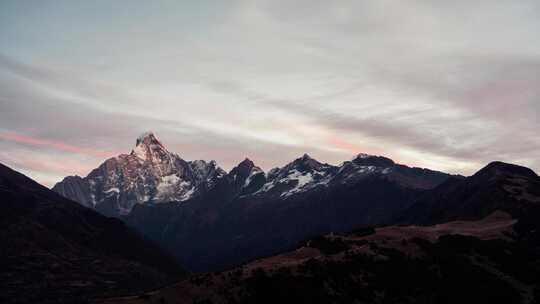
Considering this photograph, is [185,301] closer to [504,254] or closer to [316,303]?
[316,303]

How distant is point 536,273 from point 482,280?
20.4 meters

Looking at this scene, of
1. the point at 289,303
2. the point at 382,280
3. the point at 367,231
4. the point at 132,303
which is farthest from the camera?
the point at 367,231

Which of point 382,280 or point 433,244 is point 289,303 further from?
point 433,244

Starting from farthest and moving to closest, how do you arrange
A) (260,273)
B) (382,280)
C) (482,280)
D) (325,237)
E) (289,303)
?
(325,237)
(482,280)
(382,280)
(260,273)
(289,303)

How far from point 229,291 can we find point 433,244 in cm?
8648

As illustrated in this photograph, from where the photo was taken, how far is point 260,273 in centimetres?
12875

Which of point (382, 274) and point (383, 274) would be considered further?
point (383, 274)

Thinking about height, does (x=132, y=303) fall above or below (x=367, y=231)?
below

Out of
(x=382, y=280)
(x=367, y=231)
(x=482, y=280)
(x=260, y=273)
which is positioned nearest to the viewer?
(x=260, y=273)

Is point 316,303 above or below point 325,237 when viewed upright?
below

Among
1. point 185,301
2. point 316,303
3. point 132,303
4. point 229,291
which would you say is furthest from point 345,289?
point 132,303

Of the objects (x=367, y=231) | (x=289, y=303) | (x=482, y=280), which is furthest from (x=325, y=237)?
(x=289, y=303)

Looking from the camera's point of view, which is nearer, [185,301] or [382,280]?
[185,301]

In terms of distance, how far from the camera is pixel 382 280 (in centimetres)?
14350
